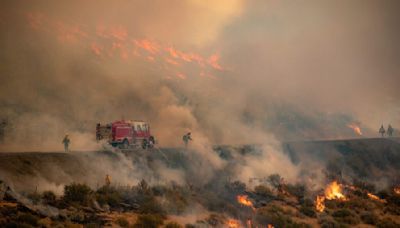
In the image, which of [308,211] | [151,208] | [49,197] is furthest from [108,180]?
[308,211]

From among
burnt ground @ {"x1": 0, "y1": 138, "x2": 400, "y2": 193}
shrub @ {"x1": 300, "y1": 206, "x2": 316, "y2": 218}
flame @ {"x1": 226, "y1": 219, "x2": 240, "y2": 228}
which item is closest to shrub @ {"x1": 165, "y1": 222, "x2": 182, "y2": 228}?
flame @ {"x1": 226, "y1": 219, "x2": 240, "y2": 228}

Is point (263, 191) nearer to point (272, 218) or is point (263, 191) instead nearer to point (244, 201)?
point (244, 201)

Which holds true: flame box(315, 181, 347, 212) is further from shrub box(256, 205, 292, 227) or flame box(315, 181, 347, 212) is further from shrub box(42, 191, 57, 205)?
shrub box(42, 191, 57, 205)

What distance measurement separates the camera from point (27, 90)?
4503cm

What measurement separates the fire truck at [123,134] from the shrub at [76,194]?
988 cm

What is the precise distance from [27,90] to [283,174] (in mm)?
29087

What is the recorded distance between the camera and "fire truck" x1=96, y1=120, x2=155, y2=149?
30750 mm

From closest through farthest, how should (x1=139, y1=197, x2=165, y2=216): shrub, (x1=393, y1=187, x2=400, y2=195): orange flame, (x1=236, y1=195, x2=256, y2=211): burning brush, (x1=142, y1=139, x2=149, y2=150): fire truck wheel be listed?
(x1=139, y1=197, x2=165, y2=216): shrub
(x1=236, y1=195, x2=256, y2=211): burning brush
(x1=142, y1=139, x2=149, y2=150): fire truck wheel
(x1=393, y1=187, x2=400, y2=195): orange flame

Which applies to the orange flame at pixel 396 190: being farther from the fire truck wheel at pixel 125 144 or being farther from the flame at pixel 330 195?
the fire truck wheel at pixel 125 144

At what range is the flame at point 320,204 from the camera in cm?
2766

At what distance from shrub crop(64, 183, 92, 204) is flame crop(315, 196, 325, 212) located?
15.3 metres

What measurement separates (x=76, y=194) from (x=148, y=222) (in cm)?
400

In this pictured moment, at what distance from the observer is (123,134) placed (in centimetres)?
3097

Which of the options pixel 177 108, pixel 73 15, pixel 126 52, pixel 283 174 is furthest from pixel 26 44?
pixel 283 174
